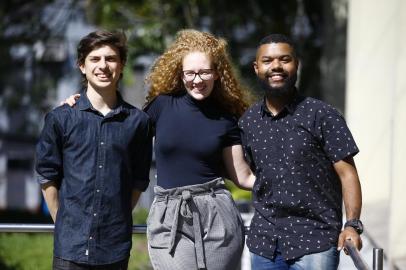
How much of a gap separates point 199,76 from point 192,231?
74 cm

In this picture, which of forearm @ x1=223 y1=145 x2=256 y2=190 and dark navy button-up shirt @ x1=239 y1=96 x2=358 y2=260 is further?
forearm @ x1=223 y1=145 x2=256 y2=190

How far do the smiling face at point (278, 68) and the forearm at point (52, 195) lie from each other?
1.13 meters

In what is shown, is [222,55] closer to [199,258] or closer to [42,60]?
[199,258]

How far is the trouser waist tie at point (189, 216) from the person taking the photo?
3.81 metres

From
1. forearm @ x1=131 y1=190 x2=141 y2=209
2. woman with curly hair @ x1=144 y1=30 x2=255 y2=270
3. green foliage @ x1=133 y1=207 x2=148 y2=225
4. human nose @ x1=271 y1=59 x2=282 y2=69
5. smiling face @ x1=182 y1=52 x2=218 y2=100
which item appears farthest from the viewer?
green foliage @ x1=133 y1=207 x2=148 y2=225

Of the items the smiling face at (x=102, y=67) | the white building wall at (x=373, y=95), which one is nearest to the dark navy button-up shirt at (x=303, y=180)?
the smiling face at (x=102, y=67)

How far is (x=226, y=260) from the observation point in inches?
153

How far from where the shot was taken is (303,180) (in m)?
3.63

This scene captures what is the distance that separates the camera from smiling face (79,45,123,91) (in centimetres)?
389

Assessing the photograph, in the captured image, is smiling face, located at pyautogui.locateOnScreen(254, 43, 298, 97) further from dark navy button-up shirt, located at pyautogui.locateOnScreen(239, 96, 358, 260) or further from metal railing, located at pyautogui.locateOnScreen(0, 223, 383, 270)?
metal railing, located at pyautogui.locateOnScreen(0, 223, 383, 270)

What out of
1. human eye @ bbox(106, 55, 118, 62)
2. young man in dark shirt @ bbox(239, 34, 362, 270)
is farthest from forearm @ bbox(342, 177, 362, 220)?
human eye @ bbox(106, 55, 118, 62)

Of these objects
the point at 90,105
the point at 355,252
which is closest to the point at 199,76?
the point at 90,105

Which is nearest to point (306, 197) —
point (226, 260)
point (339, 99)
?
point (226, 260)

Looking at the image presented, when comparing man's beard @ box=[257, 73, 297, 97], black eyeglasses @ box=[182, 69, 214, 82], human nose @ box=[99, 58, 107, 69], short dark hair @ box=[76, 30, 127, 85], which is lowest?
man's beard @ box=[257, 73, 297, 97]
